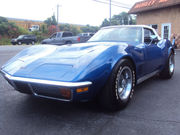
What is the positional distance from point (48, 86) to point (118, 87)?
1.00 m

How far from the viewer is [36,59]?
96.7 inches

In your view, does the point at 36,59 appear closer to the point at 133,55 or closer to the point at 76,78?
the point at 76,78

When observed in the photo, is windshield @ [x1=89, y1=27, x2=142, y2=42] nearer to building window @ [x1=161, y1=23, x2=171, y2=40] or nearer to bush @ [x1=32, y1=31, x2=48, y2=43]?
building window @ [x1=161, y1=23, x2=171, y2=40]

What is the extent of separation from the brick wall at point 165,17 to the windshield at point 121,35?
12049 mm

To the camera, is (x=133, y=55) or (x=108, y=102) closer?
(x=108, y=102)

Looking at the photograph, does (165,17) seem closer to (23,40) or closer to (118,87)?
(118,87)

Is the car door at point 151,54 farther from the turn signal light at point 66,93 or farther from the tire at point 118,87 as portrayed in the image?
the turn signal light at point 66,93

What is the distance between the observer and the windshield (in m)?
3.35

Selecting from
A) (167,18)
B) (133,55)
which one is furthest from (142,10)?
(133,55)

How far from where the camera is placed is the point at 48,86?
1985mm

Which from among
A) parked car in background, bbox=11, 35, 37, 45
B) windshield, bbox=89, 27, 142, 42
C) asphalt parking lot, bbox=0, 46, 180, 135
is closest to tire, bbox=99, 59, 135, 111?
asphalt parking lot, bbox=0, 46, 180, 135

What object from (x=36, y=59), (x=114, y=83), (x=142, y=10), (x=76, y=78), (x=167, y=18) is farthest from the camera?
(x=142, y=10)

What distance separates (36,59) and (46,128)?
0.93m

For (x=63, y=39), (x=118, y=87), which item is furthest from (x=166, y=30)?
(x=118, y=87)
